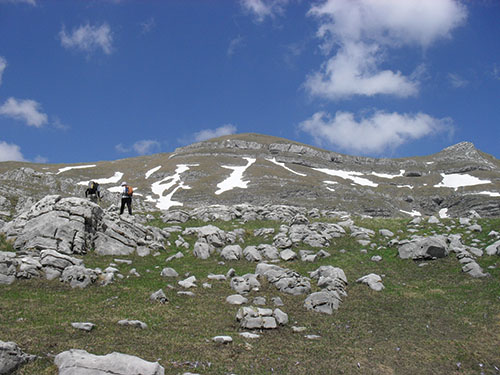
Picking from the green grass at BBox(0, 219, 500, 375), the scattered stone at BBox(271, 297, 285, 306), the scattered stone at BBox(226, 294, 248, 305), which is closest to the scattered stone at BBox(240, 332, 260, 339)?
the green grass at BBox(0, 219, 500, 375)

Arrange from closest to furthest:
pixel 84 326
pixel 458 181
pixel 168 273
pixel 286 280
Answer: pixel 84 326 → pixel 286 280 → pixel 168 273 → pixel 458 181

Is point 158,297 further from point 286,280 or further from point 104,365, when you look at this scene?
point 104,365

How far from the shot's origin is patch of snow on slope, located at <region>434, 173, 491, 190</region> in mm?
156312

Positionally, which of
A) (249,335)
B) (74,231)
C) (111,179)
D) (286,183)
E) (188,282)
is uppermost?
(111,179)

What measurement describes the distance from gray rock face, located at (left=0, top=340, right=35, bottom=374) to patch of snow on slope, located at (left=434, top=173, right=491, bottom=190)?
562 feet

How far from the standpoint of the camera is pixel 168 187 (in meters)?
136

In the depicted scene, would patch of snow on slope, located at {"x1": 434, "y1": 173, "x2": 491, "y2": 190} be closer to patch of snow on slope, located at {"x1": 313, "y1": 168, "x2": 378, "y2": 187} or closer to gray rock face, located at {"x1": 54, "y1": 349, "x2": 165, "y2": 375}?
patch of snow on slope, located at {"x1": 313, "y1": 168, "x2": 378, "y2": 187}

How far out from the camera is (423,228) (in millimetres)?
29828

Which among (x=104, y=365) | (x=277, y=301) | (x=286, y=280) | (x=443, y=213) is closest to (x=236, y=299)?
(x=277, y=301)

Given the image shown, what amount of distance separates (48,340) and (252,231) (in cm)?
2059

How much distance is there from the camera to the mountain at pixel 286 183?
371ft

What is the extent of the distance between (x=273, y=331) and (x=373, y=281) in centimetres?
830

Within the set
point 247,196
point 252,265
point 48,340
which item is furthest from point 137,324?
point 247,196

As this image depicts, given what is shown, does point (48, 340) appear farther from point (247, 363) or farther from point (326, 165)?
point (326, 165)
